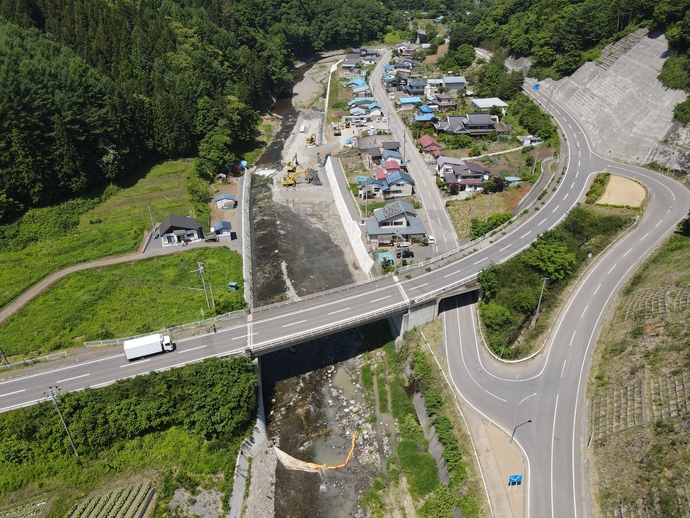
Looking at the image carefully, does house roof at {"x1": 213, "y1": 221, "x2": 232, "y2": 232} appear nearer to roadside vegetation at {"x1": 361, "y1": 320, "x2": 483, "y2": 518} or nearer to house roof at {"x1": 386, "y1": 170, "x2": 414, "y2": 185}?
house roof at {"x1": 386, "y1": 170, "x2": 414, "y2": 185}

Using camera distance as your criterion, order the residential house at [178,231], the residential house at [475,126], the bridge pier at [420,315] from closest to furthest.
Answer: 1. the bridge pier at [420,315]
2. the residential house at [178,231]
3. the residential house at [475,126]

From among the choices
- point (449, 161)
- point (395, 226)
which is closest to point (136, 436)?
point (395, 226)

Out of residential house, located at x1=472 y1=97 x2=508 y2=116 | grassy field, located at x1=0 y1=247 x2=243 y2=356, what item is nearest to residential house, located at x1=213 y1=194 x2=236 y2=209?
grassy field, located at x1=0 y1=247 x2=243 y2=356

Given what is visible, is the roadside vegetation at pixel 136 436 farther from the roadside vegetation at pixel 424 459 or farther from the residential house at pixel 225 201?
the residential house at pixel 225 201

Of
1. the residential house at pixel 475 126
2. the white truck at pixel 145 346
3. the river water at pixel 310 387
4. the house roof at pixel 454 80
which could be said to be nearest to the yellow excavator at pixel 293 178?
the river water at pixel 310 387

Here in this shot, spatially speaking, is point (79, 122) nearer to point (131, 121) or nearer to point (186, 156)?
point (131, 121)
